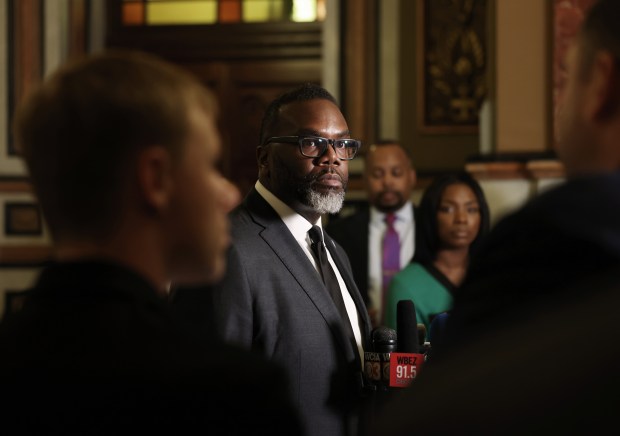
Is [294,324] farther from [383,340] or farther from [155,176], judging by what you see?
[155,176]

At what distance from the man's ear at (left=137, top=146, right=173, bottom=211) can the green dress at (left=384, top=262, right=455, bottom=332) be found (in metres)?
2.45

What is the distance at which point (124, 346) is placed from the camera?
40.0 inches

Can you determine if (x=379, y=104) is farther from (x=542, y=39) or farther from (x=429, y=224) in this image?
(x=429, y=224)

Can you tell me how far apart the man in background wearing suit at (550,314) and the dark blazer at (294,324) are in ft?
4.37

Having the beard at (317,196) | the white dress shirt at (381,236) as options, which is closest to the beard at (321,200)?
the beard at (317,196)

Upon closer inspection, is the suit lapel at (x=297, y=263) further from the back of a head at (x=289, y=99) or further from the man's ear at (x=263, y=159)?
the back of a head at (x=289, y=99)

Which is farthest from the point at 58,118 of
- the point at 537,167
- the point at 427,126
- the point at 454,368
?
the point at 427,126

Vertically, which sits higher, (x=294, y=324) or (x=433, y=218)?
(x=433, y=218)

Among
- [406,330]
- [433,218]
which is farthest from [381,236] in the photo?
[406,330]

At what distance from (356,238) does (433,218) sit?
84 cm

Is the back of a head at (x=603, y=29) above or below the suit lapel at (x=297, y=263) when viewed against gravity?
above

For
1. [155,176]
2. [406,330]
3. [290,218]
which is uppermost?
[155,176]

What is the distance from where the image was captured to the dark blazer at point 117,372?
1.00 metres

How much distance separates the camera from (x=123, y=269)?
1080mm
